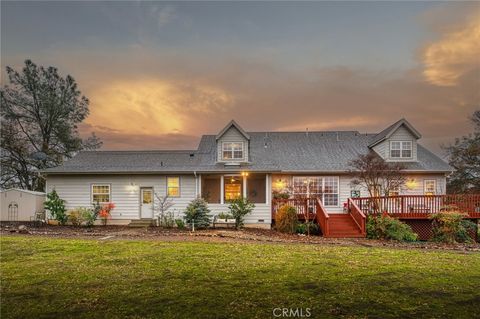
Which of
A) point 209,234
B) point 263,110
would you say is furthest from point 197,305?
point 263,110

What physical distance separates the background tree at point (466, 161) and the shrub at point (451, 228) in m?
12.7

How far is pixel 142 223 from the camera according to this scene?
1947cm

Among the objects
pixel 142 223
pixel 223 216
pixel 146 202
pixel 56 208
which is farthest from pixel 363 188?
pixel 56 208

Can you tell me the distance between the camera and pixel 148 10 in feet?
42.3

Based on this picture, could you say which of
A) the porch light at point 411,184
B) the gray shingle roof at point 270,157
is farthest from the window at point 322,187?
the porch light at point 411,184

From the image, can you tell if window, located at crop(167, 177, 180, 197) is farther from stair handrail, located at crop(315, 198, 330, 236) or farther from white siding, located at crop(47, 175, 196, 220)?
stair handrail, located at crop(315, 198, 330, 236)

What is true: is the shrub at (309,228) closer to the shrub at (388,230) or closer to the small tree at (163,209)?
the shrub at (388,230)

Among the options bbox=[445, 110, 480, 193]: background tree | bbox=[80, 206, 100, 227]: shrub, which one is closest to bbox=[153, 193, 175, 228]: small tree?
bbox=[80, 206, 100, 227]: shrub

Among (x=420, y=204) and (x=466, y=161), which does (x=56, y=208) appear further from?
(x=466, y=161)

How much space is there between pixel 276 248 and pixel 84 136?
2802 cm

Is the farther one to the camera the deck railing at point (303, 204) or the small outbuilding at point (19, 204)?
the small outbuilding at point (19, 204)

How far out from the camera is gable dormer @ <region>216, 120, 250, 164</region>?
2069 centimetres

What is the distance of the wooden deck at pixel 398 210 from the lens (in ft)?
53.9

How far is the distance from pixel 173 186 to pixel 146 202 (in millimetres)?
1884
